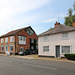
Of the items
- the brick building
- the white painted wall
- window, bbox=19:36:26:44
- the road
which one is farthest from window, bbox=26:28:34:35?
the road

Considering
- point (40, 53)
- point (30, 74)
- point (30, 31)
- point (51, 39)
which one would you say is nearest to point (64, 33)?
point (51, 39)

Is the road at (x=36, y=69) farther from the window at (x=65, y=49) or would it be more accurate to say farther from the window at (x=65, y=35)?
the window at (x=65, y=35)

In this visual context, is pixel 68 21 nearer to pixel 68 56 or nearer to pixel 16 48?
pixel 16 48

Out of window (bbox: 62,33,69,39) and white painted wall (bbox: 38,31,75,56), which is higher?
window (bbox: 62,33,69,39)

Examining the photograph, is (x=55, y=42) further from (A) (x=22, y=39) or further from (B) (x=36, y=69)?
(A) (x=22, y=39)

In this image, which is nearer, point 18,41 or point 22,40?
point 18,41

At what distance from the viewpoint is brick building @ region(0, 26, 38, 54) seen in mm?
30962

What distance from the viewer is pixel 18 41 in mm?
31516

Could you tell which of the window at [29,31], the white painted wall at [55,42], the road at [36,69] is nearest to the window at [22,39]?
the window at [29,31]

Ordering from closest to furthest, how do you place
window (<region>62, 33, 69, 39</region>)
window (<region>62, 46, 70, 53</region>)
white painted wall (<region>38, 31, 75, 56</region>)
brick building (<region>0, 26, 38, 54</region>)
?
white painted wall (<region>38, 31, 75, 56</region>), window (<region>62, 46, 70, 53</region>), window (<region>62, 33, 69, 39</region>), brick building (<region>0, 26, 38, 54</region>)

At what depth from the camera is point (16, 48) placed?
30625 millimetres

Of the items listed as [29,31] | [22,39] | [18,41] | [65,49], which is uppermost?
[29,31]

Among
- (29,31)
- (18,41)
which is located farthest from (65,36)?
(29,31)

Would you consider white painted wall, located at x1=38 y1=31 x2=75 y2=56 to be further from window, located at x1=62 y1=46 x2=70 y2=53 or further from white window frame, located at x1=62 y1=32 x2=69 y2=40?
window, located at x1=62 y1=46 x2=70 y2=53
